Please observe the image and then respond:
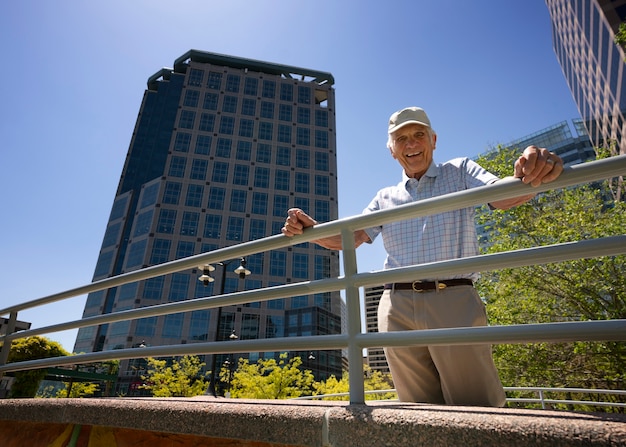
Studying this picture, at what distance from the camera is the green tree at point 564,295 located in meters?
10.9

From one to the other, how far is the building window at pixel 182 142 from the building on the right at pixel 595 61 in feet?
174

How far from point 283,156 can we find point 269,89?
14993 millimetres

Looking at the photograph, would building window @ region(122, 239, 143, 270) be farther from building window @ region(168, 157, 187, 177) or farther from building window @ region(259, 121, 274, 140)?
building window @ region(259, 121, 274, 140)

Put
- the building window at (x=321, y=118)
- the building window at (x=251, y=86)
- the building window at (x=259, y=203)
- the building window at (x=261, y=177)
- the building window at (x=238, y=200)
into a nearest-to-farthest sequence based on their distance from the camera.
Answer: the building window at (x=238, y=200) → the building window at (x=259, y=203) → the building window at (x=261, y=177) → the building window at (x=251, y=86) → the building window at (x=321, y=118)

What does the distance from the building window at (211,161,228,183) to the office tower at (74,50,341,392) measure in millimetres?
162

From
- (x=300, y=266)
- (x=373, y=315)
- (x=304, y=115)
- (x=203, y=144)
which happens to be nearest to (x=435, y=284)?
(x=300, y=266)

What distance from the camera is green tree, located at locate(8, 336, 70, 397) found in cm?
1855

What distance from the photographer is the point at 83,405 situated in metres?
2.11

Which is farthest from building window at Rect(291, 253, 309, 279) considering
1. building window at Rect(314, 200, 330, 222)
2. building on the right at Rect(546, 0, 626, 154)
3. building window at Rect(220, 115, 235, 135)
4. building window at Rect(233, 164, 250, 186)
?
building on the right at Rect(546, 0, 626, 154)

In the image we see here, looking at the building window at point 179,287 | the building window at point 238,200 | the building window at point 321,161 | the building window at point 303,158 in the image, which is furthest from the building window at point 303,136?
the building window at point 179,287

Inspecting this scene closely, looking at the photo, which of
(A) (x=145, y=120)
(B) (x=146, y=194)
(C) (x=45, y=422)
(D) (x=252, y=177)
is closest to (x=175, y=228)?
(B) (x=146, y=194)

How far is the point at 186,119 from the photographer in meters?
63.1

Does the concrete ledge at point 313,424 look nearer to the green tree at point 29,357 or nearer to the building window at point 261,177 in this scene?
the green tree at point 29,357

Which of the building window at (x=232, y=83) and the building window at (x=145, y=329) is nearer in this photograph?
the building window at (x=145, y=329)
